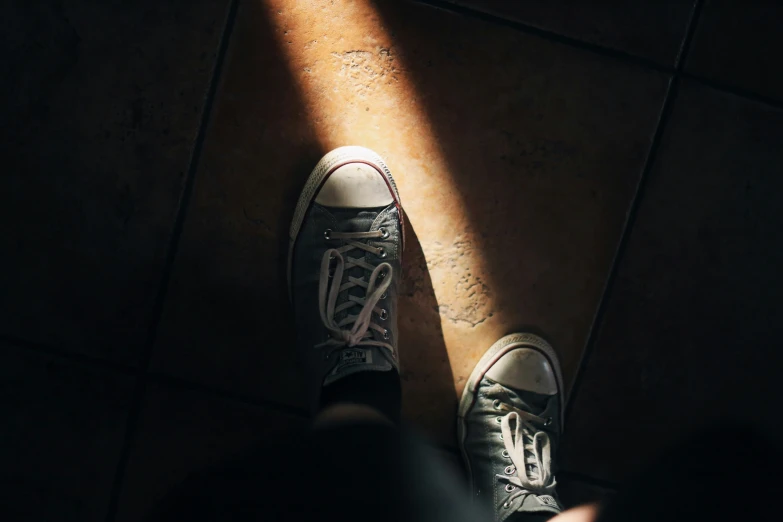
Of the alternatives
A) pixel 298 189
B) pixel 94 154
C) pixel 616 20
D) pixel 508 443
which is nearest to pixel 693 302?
pixel 508 443

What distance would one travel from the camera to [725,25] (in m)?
1.06

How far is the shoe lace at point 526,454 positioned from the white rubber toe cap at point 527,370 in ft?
0.19

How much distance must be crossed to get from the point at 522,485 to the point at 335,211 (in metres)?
0.65

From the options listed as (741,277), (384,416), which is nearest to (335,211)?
(384,416)

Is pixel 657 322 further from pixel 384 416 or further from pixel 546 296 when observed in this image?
pixel 384 416

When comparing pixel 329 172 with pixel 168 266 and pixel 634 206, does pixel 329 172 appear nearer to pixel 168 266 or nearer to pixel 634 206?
pixel 168 266

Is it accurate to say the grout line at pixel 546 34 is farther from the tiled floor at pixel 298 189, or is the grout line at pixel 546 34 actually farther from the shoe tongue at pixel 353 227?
the shoe tongue at pixel 353 227

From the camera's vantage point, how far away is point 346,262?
1036mm

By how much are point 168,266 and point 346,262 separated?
35 centimetres

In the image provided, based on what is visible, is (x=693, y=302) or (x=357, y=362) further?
(x=693, y=302)

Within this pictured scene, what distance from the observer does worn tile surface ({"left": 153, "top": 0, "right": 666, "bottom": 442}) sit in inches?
40.3

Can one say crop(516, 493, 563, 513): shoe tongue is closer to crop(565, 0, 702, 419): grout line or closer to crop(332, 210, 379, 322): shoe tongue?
crop(565, 0, 702, 419): grout line

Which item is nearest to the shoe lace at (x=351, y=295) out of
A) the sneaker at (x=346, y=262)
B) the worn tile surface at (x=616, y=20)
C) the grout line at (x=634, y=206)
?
the sneaker at (x=346, y=262)

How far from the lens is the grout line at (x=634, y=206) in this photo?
1.06 metres
